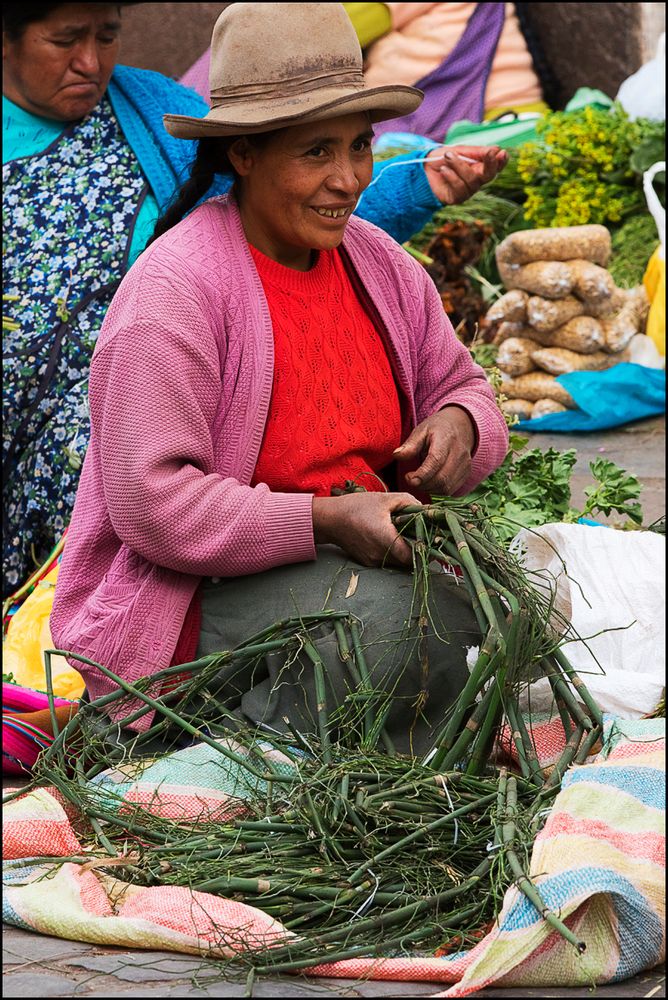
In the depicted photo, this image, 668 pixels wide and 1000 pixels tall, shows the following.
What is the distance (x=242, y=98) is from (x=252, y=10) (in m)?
0.17

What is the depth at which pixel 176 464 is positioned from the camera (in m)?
2.81

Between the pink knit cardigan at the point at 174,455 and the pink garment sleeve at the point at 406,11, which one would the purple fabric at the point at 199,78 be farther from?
the pink knit cardigan at the point at 174,455

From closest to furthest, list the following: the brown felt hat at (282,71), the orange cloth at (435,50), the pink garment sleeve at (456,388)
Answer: the brown felt hat at (282,71), the pink garment sleeve at (456,388), the orange cloth at (435,50)

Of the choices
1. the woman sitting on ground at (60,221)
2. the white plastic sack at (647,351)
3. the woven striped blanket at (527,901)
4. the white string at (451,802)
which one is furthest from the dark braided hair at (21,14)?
the white plastic sack at (647,351)

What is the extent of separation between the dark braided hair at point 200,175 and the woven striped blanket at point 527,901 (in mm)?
1305

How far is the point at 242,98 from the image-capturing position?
2.91m

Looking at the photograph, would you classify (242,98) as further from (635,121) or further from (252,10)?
(635,121)

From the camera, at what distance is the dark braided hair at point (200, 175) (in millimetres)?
3066

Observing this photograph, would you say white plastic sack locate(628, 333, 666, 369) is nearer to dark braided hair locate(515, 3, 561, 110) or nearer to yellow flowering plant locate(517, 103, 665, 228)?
yellow flowering plant locate(517, 103, 665, 228)

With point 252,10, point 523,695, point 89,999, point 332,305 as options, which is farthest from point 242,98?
point 89,999

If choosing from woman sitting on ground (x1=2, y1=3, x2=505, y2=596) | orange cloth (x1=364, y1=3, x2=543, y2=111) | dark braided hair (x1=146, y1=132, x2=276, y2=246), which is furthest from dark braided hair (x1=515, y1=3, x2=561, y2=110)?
dark braided hair (x1=146, y1=132, x2=276, y2=246)

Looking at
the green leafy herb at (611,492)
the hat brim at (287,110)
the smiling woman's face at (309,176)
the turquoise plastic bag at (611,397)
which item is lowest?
the turquoise plastic bag at (611,397)

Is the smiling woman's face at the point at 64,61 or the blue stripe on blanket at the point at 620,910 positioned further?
the smiling woman's face at the point at 64,61

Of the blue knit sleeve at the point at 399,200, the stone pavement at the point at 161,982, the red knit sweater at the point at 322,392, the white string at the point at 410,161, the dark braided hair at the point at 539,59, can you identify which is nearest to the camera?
the stone pavement at the point at 161,982
